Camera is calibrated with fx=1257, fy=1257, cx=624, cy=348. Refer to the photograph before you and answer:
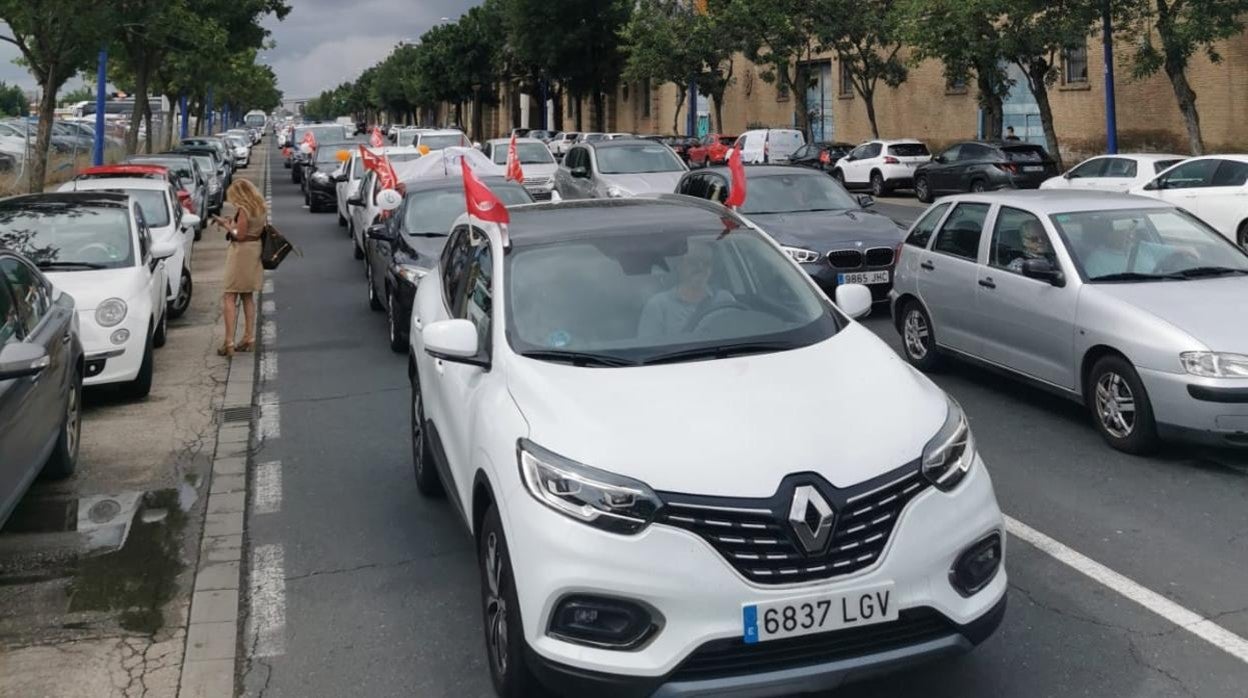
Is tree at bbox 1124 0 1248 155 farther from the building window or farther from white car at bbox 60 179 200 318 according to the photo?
white car at bbox 60 179 200 318

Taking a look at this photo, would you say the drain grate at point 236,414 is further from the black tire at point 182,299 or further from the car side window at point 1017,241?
the car side window at point 1017,241

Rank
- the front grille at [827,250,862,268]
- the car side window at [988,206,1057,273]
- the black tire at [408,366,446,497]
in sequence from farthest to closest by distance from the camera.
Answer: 1. the front grille at [827,250,862,268]
2. the car side window at [988,206,1057,273]
3. the black tire at [408,366,446,497]

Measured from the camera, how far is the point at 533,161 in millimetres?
25109

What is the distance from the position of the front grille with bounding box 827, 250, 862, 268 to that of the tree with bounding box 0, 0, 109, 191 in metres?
15.0

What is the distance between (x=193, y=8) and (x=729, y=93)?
31.0 meters

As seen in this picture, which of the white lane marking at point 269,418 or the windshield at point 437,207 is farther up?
the windshield at point 437,207

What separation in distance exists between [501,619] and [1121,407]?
4.62 metres

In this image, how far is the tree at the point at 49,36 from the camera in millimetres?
21234

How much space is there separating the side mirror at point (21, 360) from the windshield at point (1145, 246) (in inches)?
235

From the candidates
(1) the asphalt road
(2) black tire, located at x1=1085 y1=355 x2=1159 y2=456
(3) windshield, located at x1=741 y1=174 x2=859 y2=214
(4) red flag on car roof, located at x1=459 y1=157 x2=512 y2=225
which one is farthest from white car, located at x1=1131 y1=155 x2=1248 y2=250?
(4) red flag on car roof, located at x1=459 y1=157 x2=512 y2=225

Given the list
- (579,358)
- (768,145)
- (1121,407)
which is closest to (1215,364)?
(1121,407)

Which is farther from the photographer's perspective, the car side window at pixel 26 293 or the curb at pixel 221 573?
the car side window at pixel 26 293

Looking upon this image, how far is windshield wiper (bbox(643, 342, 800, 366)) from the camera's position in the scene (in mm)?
4668

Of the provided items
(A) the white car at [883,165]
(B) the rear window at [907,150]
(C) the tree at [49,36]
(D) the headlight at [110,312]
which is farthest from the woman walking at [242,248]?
(B) the rear window at [907,150]
